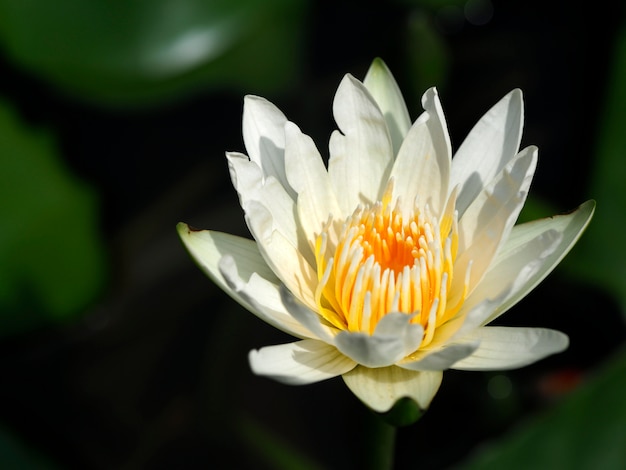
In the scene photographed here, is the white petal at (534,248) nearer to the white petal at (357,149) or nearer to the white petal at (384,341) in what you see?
the white petal at (384,341)

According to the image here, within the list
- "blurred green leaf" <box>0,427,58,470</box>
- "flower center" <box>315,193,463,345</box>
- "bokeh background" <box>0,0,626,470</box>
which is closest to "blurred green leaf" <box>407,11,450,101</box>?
"bokeh background" <box>0,0,626,470</box>

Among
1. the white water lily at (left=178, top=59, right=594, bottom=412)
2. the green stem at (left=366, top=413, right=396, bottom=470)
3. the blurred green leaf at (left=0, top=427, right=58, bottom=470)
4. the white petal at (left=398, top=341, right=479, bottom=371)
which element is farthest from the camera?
the blurred green leaf at (left=0, top=427, right=58, bottom=470)

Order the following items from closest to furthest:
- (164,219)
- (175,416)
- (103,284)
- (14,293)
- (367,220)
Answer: (367,220)
(14,293)
(103,284)
(175,416)
(164,219)

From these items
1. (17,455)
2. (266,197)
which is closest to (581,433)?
(266,197)

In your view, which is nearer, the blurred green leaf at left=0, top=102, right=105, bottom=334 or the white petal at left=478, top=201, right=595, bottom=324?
the white petal at left=478, top=201, right=595, bottom=324

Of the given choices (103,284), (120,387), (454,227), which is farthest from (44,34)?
(454,227)

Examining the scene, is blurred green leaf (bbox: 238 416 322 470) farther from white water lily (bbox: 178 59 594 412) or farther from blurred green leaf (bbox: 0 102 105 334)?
white water lily (bbox: 178 59 594 412)

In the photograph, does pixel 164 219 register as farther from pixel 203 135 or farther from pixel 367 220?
pixel 367 220

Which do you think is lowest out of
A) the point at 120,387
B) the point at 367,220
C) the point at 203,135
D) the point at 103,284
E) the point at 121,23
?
the point at 120,387
